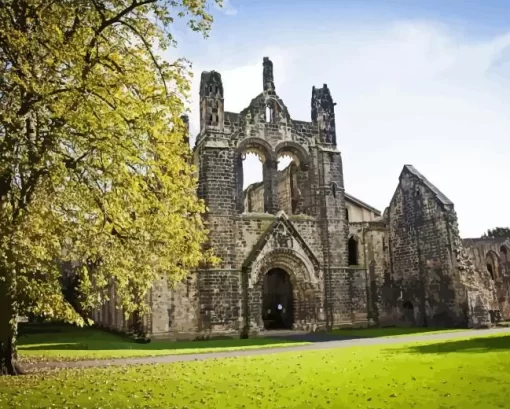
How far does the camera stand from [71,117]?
36.7ft

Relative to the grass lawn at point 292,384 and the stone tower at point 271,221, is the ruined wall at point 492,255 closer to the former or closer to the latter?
the stone tower at point 271,221

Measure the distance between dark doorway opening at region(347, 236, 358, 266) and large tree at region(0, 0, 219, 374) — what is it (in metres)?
20.2

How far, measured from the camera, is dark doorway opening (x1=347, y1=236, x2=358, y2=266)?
110ft

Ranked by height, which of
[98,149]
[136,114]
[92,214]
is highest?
[136,114]

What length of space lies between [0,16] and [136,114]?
3625mm

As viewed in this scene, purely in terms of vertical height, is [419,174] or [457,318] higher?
[419,174]

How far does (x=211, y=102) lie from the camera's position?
A: 90.8 ft

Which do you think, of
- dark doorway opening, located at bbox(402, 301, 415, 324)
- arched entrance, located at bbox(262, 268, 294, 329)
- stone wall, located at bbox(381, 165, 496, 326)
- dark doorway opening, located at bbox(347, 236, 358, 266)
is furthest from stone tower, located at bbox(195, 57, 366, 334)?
dark doorway opening, located at bbox(402, 301, 415, 324)

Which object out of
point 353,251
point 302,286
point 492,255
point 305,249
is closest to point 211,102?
point 305,249

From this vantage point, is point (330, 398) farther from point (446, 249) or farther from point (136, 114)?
point (446, 249)

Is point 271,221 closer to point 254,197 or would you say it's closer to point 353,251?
point 353,251

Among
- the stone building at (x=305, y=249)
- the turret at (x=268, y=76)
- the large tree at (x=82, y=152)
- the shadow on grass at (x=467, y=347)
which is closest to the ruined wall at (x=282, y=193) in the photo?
the stone building at (x=305, y=249)

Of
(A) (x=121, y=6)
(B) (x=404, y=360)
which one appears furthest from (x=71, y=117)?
(B) (x=404, y=360)

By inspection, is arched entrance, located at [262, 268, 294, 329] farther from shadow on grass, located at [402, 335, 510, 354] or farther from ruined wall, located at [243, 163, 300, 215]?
shadow on grass, located at [402, 335, 510, 354]
